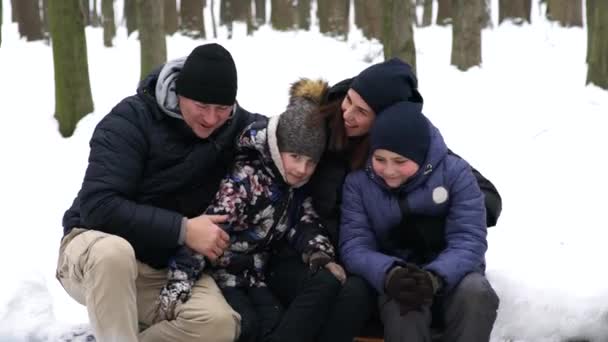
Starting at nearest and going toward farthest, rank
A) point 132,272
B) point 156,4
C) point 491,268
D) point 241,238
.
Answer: point 132,272 < point 241,238 < point 491,268 < point 156,4

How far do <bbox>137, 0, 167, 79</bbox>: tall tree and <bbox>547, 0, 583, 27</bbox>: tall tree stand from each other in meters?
11.0

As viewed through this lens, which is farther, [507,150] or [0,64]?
[0,64]

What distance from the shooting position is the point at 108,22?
15781 mm

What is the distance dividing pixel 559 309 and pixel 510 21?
15223 mm

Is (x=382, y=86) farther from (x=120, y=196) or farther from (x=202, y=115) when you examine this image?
(x=120, y=196)

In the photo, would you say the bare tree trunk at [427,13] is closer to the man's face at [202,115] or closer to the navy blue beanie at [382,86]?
the navy blue beanie at [382,86]

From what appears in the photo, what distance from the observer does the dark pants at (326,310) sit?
11.3 feet

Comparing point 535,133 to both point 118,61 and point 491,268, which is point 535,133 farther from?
point 118,61

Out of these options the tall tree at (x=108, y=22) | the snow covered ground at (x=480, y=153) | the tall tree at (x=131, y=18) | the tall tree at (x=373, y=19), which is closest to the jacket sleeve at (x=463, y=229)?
the snow covered ground at (x=480, y=153)

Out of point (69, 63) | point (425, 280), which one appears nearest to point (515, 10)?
point (69, 63)

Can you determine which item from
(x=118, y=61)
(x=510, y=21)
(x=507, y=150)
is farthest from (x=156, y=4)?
(x=510, y=21)

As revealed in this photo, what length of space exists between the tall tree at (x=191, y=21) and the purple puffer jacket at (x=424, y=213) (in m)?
11.4

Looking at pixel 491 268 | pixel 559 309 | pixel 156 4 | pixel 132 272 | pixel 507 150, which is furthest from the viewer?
pixel 156 4

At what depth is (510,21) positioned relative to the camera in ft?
60.4
